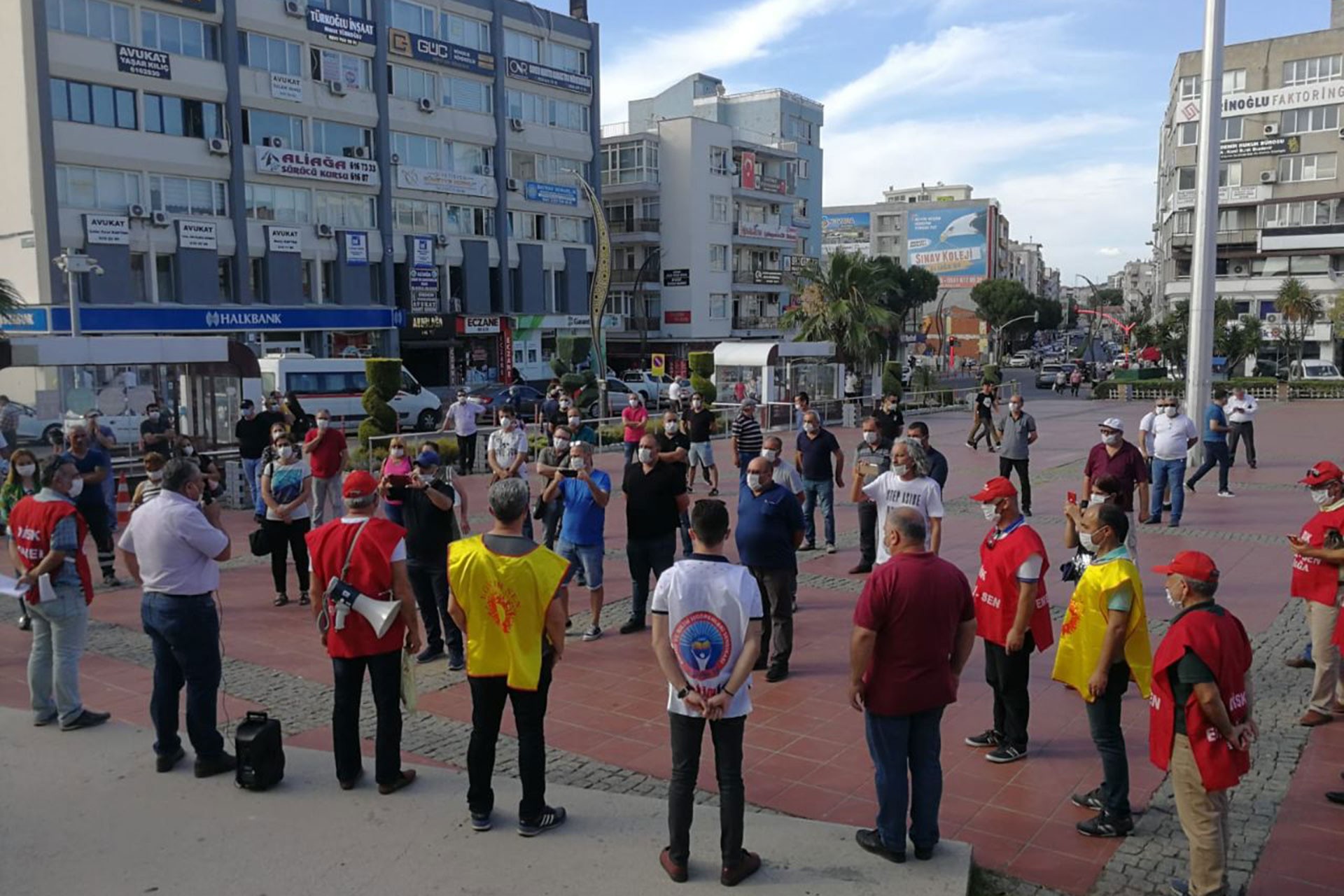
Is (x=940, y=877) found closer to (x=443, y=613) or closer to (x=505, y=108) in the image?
(x=443, y=613)

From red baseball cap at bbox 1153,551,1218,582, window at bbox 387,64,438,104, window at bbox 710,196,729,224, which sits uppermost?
window at bbox 387,64,438,104

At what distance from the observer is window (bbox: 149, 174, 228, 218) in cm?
3634

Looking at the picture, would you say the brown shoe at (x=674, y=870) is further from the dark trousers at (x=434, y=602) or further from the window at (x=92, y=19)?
the window at (x=92, y=19)

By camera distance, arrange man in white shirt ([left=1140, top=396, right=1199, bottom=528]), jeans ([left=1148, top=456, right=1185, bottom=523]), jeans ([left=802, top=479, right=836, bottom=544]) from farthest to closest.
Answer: jeans ([left=1148, top=456, right=1185, bottom=523])
man in white shirt ([left=1140, top=396, right=1199, bottom=528])
jeans ([left=802, top=479, right=836, bottom=544])

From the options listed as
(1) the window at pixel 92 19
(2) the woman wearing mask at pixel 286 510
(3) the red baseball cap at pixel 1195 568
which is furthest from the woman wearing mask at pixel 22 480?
(1) the window at pixel 92 19

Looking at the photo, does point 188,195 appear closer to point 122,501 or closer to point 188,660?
point 122,501

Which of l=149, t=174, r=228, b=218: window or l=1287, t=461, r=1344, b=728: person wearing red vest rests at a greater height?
l=149, t=174, r=228, b=218: window

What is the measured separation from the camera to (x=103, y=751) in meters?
6.04

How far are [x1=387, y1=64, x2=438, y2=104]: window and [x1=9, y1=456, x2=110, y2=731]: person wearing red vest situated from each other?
40.3 m

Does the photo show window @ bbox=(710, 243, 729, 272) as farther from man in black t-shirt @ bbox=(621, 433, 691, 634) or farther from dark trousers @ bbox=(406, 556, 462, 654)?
dark trousers @ bbox=(406, 556, 462, 654)

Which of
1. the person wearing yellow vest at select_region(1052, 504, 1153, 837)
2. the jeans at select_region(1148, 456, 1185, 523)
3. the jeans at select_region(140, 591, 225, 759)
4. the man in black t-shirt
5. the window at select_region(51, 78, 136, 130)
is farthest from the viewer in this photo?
the window at select_region(51, 78, 136, 130)

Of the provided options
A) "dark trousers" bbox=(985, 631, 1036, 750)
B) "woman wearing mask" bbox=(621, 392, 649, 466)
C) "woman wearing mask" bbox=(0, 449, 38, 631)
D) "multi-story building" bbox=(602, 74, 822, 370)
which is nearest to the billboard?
"multi-story building" bbox=(602, 74, 822, 370)

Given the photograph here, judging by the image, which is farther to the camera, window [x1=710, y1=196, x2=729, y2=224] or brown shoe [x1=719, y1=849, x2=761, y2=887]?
window [x1=710, y1=196, x2=729, y2=224]

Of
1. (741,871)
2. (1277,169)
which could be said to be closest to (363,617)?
(741,871)
